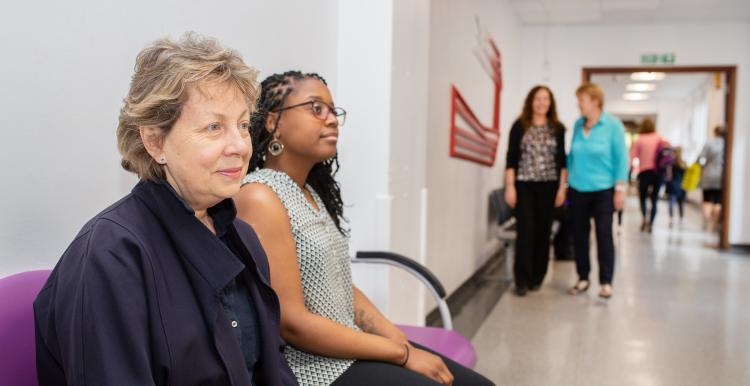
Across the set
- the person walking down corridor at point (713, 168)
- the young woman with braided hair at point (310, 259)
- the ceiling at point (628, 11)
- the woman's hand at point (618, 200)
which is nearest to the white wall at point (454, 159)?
the ceiling at point (628, 11)

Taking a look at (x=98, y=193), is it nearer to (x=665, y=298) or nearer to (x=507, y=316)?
(x=507, y=316)

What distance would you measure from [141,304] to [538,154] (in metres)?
4.10

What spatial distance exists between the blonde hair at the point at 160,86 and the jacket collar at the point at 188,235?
0.04 meters

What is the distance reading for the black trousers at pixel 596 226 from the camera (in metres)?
4.53

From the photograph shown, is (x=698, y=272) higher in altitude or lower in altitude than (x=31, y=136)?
lower

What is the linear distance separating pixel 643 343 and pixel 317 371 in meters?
2.78

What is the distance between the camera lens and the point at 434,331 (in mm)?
2055

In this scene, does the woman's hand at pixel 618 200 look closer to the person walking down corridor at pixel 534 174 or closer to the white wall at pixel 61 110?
the person walking down corridor at pixel 534 174

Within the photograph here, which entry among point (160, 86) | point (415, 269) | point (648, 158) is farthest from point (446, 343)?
point (648, 158)

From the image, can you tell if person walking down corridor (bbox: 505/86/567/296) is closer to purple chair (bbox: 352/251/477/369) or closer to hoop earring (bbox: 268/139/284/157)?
purple chair (bbox: 352/251/477/369)

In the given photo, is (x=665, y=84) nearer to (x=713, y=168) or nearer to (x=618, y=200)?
(x=713, y=168)

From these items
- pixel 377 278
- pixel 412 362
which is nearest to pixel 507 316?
pixel 377 278

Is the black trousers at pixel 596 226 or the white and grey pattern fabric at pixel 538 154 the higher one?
the white and grey pattern fabric at pixel 538 154

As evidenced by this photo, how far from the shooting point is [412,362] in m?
1.51
